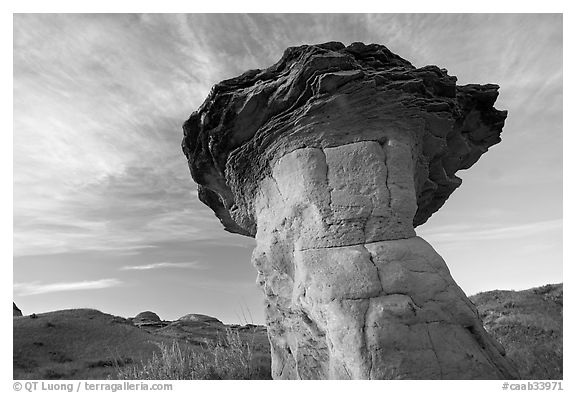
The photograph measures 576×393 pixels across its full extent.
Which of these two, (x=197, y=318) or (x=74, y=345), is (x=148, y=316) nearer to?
(x=197, y=318)

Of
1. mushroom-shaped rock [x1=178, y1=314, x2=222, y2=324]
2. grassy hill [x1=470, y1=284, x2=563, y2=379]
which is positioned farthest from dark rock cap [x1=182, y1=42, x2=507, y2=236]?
mushroom-shaped rock [x1=178, y1=314, x2=222, y2=324]

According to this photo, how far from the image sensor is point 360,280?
6.00 m

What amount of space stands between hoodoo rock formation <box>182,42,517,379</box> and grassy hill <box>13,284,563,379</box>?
10.1 ft

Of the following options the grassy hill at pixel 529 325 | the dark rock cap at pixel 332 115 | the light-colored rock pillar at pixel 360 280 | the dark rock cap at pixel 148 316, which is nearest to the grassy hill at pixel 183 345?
the grassy hill at pixel 529 325

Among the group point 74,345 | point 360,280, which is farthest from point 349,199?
point 74,345

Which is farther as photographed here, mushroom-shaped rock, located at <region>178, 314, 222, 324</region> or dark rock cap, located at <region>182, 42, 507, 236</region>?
mushroom-shaped rock, located at <region>178, 314, 222, 324</region>

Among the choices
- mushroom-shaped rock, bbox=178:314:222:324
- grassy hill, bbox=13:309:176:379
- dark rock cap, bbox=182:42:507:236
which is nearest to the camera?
dark rock cap, bbox=182:42:507:236

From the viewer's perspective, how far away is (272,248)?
25.5 ft

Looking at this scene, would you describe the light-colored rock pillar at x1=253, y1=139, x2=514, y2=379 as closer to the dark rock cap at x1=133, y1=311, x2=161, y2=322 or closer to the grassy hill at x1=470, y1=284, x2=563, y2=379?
the grassy hill at x1=470, y1=284, x2=563, y2=379

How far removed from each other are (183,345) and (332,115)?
16.6 meters

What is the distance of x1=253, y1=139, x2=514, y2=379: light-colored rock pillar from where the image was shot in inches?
221

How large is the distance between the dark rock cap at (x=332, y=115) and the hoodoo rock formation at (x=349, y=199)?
0.03 metres
